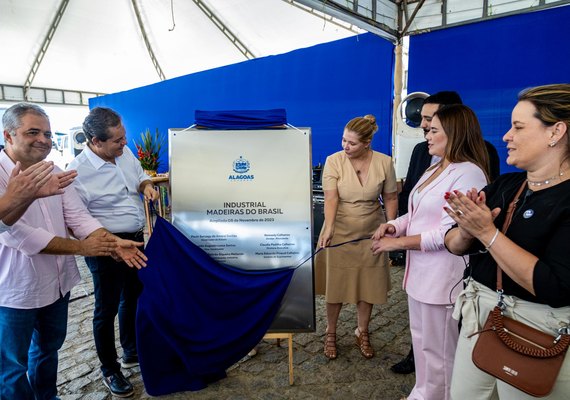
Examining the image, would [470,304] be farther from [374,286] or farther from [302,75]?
[302,75]

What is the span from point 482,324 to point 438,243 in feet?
1.36

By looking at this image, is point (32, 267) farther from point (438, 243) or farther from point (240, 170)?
point (438, 243)

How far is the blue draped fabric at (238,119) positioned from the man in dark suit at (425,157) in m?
0.88

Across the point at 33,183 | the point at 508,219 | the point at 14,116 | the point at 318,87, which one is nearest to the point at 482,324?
the point at 508,219

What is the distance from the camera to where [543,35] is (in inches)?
159

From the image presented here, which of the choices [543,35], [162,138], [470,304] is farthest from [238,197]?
[162,138]

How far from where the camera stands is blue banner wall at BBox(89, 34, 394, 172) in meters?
5.36

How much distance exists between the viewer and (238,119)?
2.35m

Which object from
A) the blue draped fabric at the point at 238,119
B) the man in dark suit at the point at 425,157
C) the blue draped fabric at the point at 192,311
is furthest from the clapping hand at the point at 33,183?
the man in dark suit at the point at 425,157

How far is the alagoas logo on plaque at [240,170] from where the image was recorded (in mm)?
2314

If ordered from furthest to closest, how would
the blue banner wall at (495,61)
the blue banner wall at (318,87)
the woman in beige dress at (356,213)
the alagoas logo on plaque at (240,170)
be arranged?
the blue banner wall at (318,87), the blue banner wall at (495,61), the woman in beige dress at (356,213), the alagoas logo on plaque at (240,170)

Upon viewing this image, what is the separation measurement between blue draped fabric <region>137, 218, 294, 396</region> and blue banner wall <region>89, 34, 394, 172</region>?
3.71 meters

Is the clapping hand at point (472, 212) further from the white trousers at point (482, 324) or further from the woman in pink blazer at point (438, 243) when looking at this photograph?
the woman in pink blazer at point (438, 243)

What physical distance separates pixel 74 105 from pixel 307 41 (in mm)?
11261
